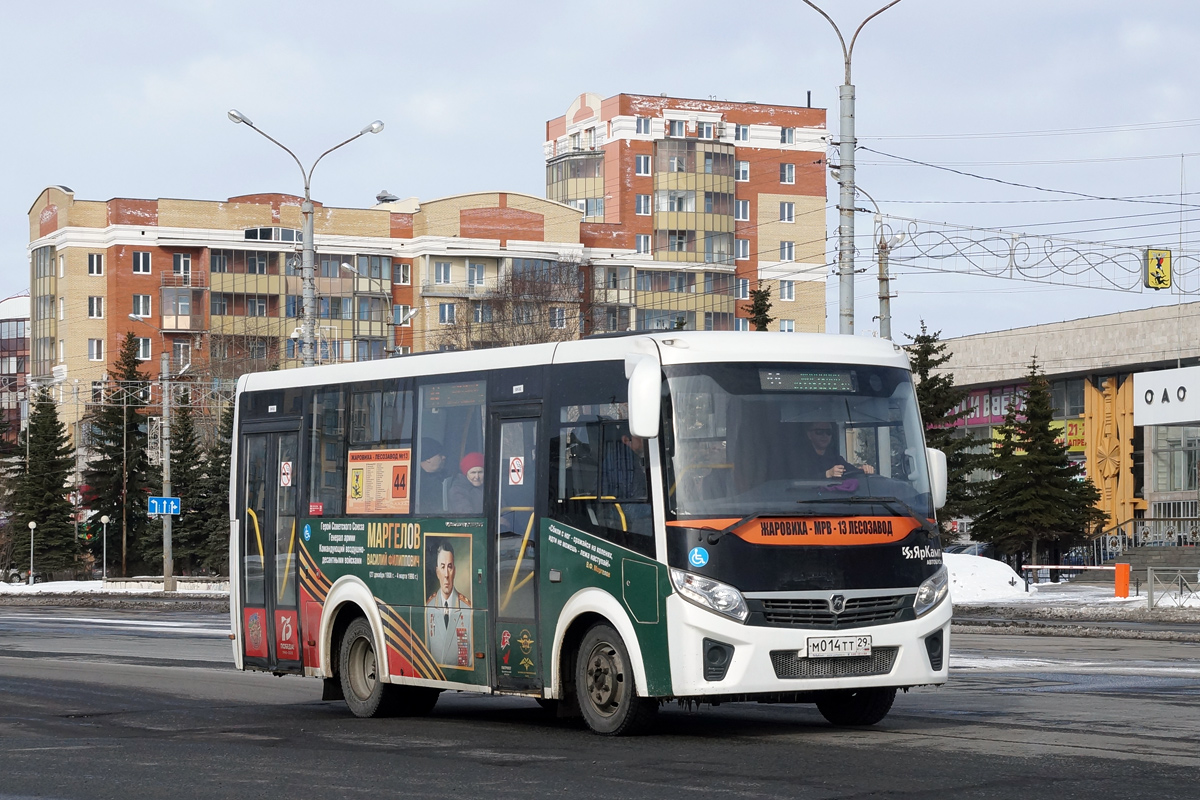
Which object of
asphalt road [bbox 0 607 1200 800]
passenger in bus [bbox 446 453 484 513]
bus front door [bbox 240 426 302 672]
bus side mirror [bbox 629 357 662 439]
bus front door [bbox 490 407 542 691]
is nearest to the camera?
asphalt road [bbox 0 607 1200 800]

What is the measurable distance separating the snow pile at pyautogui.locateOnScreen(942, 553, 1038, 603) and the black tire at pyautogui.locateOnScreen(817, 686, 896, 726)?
2780cm

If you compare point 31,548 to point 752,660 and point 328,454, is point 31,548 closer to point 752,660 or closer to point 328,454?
point 328,454

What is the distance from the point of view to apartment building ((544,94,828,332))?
11500 centimetres

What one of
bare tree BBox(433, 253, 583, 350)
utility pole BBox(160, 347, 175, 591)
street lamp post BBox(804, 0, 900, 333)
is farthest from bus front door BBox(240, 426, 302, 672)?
bare tree BBox(433, 253, 583, 350)

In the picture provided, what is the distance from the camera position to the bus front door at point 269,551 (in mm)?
15227

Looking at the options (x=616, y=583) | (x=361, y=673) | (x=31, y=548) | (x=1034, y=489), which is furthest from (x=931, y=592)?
(x=31, y=548)

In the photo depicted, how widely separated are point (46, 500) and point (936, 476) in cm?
7620

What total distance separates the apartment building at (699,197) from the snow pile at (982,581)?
69533mm

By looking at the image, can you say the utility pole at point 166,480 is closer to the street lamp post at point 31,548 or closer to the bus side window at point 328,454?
the street lamp post at point 31,548

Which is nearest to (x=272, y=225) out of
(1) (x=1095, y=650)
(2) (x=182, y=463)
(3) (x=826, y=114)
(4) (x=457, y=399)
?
(2) (x=182, y=463)

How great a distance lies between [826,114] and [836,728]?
115m

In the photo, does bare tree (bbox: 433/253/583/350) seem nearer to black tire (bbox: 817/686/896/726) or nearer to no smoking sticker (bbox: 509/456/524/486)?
no smoking sticker (bbox: 509/456/524/486)

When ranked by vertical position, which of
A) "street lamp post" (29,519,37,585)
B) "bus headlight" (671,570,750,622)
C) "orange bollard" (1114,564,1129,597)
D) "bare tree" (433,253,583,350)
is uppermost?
"bare tree" (433,253,583,350)

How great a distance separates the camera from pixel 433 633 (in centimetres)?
1343
